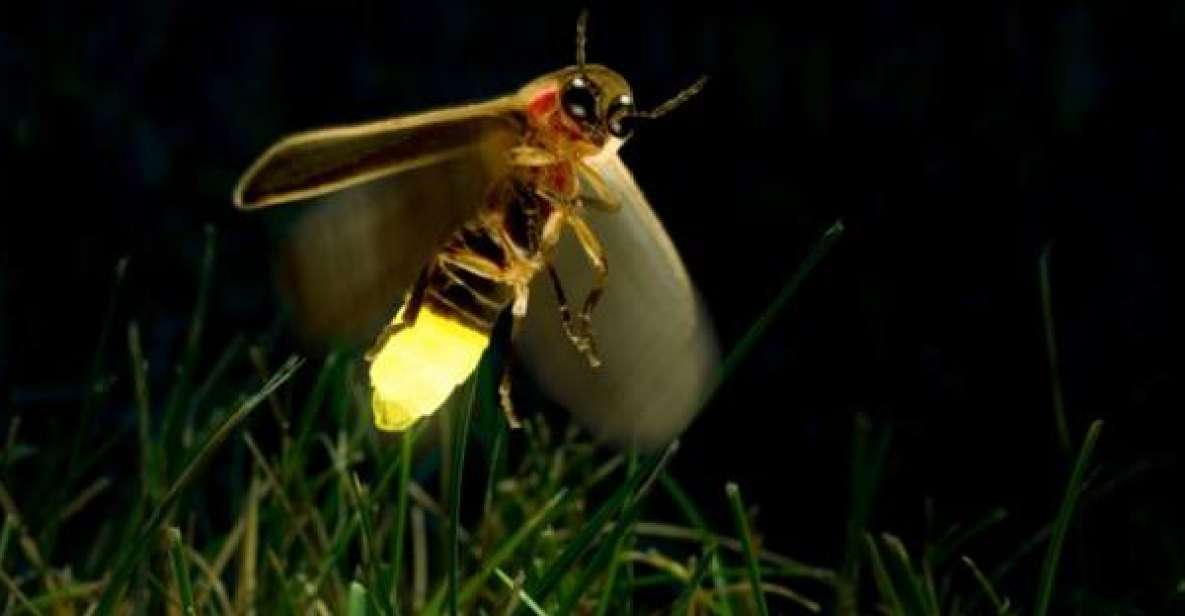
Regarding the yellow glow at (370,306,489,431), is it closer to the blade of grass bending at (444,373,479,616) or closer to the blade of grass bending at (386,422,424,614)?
the blade of grass bending at (444,373,479,616)

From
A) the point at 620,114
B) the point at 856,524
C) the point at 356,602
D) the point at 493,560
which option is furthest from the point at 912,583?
the point at 620,114

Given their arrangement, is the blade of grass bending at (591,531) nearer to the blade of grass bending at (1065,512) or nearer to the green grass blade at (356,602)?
the green grass blade at (356,602)

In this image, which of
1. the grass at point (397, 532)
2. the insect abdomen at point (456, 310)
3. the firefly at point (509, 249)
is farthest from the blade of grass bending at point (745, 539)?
the insect abdomen at point (456, 310)

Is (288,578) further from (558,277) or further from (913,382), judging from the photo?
(913,382)

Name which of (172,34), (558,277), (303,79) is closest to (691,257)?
(303,79)

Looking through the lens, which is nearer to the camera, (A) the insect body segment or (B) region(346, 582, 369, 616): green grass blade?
(A) the insect body segment

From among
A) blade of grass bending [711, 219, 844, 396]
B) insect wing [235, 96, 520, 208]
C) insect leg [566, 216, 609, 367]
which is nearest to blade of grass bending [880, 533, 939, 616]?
blade of grass bending [711, 219, 844, 396]
